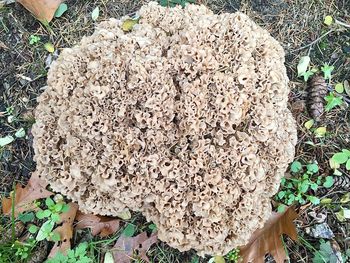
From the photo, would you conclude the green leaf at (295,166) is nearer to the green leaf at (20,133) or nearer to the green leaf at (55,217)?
the green leaf at (55,217)

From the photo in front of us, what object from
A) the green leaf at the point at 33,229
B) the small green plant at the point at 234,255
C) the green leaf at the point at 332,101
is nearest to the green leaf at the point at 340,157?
the green leaf at the point at 332,101

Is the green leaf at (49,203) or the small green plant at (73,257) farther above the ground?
the green leaf at (49,203)

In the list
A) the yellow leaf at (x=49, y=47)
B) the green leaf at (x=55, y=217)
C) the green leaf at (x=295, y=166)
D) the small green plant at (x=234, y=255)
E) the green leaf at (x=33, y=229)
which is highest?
the yellow leaf at (x=49, y=47)

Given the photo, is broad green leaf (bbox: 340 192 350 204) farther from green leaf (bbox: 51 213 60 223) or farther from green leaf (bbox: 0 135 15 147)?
green leaf (bbox: 0 135 15 147)

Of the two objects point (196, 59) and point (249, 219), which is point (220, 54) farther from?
point (249, 219)

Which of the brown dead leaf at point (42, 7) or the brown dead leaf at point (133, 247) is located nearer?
the brown dead leaf at point (133, 247)

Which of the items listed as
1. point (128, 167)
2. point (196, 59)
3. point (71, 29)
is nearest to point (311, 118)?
point (196, 59)

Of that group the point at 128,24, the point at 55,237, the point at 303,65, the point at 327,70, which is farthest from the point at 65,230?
the point at 327,70
